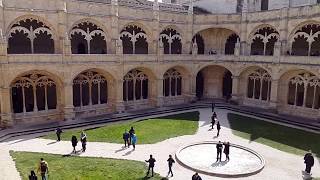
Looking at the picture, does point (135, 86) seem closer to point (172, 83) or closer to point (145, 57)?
point (145, 57)

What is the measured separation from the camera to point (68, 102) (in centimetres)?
2777

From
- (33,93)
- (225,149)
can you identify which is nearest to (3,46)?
(33,93)

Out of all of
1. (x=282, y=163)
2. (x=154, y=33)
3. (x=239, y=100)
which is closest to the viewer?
(x=282, y=163)

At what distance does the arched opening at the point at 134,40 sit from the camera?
103ft

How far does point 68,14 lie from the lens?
26969 mm

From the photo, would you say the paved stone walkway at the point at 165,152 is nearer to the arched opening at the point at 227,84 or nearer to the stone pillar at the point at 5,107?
the stone pillar at the point at 5,107

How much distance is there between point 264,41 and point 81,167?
→ 23.9 meters

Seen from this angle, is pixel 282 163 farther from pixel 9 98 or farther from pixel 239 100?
pixel 9 98

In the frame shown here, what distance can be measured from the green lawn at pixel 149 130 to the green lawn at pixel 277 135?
4.26 m

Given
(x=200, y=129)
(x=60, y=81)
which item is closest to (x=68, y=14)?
(x=60, y=81)

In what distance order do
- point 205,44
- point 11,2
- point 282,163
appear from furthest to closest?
point 205,44 < point 11,2 < point 282,163

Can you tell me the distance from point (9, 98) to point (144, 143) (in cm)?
1241

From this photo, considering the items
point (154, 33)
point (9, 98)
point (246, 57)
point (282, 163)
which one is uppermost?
point (154, 33)

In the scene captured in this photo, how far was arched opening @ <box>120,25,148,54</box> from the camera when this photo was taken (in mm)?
31516
